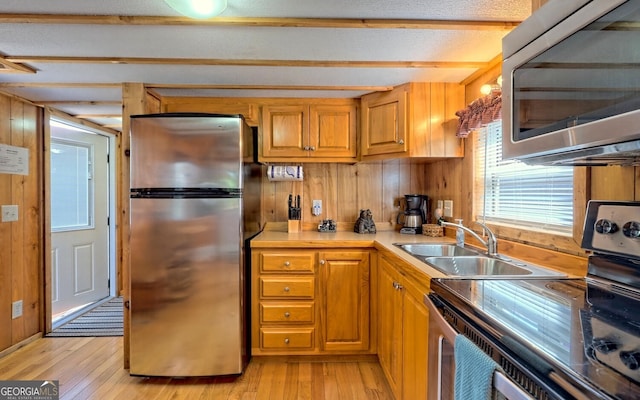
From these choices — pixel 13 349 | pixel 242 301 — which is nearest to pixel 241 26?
pixel 242 301

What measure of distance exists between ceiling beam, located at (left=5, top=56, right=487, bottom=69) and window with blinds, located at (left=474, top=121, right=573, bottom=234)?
0.52 m

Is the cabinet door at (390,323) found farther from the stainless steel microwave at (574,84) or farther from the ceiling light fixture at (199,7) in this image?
the ceiling light fixture at (199,7)

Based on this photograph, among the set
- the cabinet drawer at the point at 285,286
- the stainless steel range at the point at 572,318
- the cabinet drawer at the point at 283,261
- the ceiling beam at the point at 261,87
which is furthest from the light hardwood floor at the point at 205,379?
the ceiling beam at the point at 261,87

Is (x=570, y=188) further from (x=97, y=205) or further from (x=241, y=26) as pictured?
(x=97, y=205)

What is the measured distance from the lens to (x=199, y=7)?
1283mm

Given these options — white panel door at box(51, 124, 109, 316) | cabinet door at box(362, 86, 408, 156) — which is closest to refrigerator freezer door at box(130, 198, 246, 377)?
cabinet door at box(362, 86, 408, 156)

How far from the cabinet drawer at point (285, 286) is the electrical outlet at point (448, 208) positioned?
1133 millimetres

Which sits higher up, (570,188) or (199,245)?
(570,188)

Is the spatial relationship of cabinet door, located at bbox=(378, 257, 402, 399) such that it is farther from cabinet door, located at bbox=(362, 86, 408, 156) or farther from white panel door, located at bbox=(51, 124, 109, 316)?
white panel door, located at bbox=(51, 124, 109, 316)

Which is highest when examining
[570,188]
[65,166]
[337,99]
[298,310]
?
[337,99]

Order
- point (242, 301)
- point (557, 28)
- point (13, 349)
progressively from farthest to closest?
point (13, 349), point (242, 301), point (557, 28)

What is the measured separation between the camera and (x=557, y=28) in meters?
0.80

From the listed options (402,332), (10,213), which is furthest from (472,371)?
(10,213)

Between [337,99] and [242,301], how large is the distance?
66.3 inches
